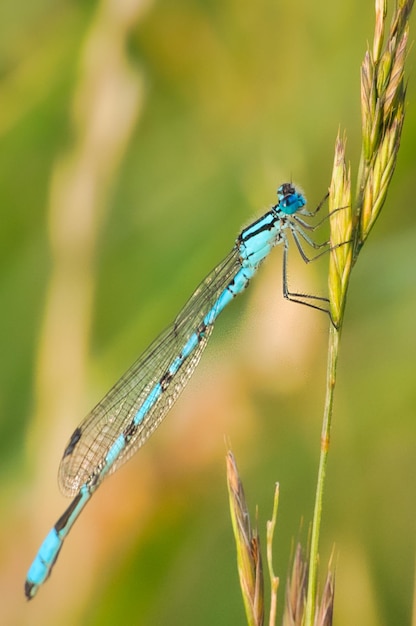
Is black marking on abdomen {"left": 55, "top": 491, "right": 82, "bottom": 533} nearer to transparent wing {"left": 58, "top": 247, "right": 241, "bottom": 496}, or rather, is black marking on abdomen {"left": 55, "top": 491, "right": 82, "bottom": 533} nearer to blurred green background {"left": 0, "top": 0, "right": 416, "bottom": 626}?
transparent wing {"left": 58, "top": 247, "right": 241, "bottom": 496}

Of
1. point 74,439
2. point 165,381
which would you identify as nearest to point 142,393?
point 165,381

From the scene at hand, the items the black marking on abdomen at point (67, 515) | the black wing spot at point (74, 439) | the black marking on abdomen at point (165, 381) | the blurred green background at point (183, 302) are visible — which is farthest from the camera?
the black marking on abdomen at point (165, 381)

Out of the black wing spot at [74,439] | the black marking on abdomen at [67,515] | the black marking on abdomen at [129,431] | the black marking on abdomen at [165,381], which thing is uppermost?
the black marking on abdomen at [165,381]

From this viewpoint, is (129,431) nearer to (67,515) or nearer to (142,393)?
(142,393)

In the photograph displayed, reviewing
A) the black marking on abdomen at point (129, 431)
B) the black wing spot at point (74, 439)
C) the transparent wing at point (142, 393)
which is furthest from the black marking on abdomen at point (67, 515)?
the black marking on abdomen at point (129, 431)

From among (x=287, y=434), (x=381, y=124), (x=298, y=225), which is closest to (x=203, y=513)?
(x=287, y=434)

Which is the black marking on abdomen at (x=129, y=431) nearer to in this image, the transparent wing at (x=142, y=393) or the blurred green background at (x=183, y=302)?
the transparent wing at (x=142, y=393)

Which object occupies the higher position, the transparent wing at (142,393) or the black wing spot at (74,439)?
the transparent wing at (142,393)

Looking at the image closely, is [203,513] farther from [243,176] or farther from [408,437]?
[243,176]
